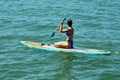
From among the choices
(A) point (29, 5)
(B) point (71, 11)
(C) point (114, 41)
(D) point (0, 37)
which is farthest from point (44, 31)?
(A) point (29, 5)

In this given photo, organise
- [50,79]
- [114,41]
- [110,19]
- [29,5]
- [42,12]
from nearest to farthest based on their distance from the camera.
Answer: [50,79] → [114,41] → [110,19] → [42,12] → [29,5]

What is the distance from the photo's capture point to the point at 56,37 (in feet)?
75.3

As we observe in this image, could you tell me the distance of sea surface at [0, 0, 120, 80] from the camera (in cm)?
1720

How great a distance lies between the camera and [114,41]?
2178cm

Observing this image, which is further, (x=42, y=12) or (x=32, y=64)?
(x=42, y=12)

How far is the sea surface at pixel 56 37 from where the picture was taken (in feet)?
56.4

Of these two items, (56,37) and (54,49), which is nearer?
(54,49)

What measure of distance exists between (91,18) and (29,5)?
6969 mm

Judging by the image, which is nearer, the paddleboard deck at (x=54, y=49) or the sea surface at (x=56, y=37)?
the sea surface at (x=56, y=37)

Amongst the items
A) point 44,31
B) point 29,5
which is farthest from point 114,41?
point 29,5

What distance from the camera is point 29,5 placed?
106ft

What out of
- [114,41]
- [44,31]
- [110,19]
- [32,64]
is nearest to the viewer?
[32,64]

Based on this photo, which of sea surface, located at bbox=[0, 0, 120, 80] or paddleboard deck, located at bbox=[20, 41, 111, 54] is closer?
sea surface, located at bbox=[0, 0, 120, 80]

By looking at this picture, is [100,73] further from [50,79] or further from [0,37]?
[0,37]
